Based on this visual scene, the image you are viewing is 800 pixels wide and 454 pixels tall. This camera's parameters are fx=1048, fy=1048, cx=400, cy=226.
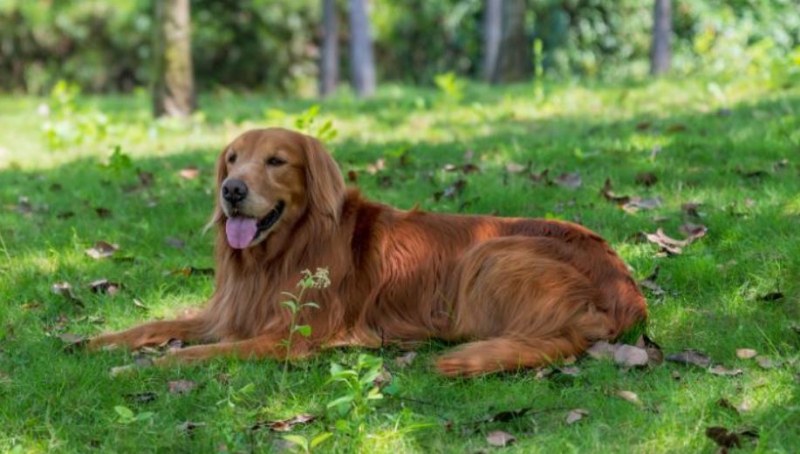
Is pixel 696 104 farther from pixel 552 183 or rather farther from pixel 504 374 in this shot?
pixel 504 374

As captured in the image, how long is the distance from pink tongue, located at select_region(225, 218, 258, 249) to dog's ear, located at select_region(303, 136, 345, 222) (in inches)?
12.1

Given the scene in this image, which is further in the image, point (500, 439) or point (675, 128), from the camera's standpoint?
A: point (675, 128)

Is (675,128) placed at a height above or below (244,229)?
below

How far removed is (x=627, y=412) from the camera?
12.4 ft

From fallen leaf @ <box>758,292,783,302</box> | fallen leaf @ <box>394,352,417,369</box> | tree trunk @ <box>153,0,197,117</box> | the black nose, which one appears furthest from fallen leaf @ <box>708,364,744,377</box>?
tree trunk @ <box>153,0,197,117</box>

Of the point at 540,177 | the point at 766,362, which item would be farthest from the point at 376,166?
the point at 766,362

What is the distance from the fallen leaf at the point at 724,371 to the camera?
4094 mm

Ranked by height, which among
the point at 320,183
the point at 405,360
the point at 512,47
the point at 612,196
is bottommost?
the point at 405,360

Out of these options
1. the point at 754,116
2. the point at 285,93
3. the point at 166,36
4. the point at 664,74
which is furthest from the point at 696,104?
the point at 285,93

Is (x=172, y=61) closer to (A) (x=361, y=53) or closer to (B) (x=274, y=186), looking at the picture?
(A) (x=361, y=53)

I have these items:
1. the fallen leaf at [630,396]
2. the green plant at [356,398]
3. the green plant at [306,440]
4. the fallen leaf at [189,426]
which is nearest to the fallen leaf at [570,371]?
the fallen leaf at [630,396]

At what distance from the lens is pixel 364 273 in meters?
4.93

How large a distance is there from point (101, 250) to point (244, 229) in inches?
67.1

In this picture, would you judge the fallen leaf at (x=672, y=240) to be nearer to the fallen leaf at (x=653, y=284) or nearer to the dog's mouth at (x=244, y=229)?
the fallen leaf at (x=653, y=284)
